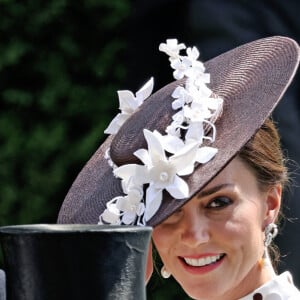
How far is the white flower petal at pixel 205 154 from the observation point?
2.57 meters

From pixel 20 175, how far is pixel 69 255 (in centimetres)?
299

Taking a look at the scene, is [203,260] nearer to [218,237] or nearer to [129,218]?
[218,237]

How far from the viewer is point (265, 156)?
2.82 m

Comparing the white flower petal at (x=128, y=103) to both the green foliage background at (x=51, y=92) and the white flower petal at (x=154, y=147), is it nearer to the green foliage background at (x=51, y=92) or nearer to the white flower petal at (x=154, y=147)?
the white flower petal at (x=154, y=147)

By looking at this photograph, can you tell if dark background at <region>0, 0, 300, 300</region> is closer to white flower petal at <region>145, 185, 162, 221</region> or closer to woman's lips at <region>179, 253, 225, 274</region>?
woman's lips at <region>179, 253, 225, 274</region>

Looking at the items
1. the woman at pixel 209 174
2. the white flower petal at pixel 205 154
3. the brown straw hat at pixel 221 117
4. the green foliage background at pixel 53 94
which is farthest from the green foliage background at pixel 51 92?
the white flower petal at pixel 205 154

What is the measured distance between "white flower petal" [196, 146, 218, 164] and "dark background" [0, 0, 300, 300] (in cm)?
170

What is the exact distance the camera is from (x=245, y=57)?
2.85m

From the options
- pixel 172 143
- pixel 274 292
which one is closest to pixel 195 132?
pixel 172 143

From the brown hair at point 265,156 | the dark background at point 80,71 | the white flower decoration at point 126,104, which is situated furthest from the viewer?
the dark background at point 80,71

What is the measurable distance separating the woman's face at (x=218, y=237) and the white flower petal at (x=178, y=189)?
0.47ft

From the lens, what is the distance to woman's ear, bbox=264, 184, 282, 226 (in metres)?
2.85

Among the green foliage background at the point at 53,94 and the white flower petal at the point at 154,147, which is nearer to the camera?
the white flower petal at the point at 154,147

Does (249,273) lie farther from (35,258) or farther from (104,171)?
(35,258)
